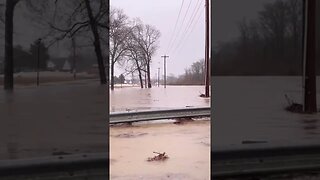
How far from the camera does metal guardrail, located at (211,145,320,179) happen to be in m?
4.23

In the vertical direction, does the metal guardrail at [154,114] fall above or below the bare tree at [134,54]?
below

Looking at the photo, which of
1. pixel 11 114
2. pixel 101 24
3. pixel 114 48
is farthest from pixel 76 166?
pixel 114 48

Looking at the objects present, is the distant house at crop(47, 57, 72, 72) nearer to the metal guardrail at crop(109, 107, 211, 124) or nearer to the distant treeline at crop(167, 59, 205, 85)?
the metal guardrail at crop(109, 107, 211, 124)

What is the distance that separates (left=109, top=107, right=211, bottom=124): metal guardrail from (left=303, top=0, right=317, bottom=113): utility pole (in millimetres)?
8825

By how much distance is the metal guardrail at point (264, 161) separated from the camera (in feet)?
13.9

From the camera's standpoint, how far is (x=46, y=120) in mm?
3770

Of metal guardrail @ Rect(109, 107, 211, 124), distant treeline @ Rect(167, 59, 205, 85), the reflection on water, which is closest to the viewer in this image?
metal guardrail @ Rect(109, 107, 211, 124)

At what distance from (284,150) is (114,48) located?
29.3m

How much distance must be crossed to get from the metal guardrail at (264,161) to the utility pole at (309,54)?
450 millimetres

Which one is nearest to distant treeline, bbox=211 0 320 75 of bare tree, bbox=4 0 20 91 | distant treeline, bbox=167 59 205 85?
bare tree, bbox=4 0 20 91

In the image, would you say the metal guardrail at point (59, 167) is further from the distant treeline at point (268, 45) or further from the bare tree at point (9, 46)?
the distant treeline at point (268, 45)

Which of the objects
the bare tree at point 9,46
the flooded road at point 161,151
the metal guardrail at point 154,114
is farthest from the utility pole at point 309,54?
the metal guardrail at point 154,114

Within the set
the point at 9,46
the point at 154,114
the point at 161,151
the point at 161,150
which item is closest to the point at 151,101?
the point at 154,114

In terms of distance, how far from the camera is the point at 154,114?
13688 millimetres
